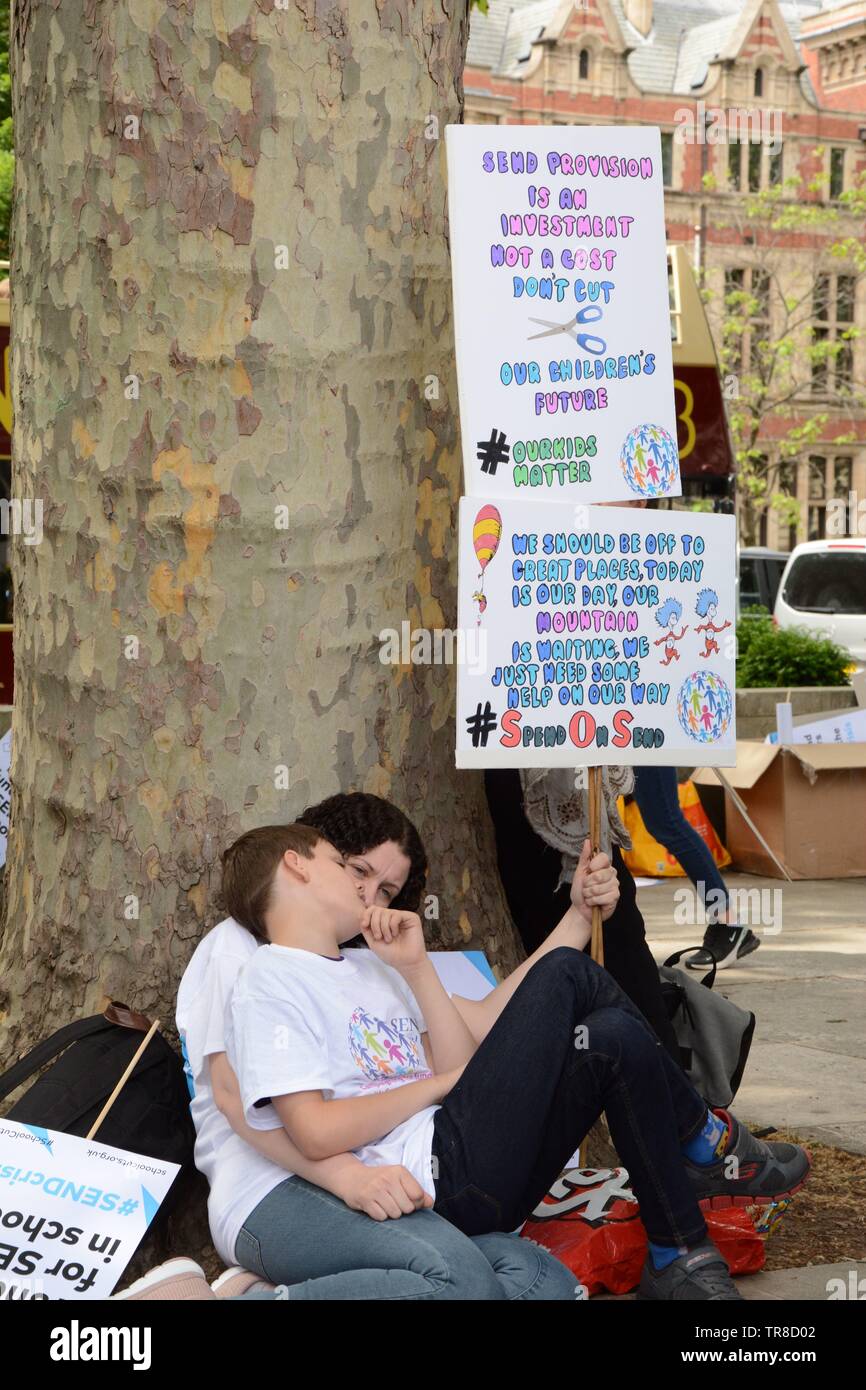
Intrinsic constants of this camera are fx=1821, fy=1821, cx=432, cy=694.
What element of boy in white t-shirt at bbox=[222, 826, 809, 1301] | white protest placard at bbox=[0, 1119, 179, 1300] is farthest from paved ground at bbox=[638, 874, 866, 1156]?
white protest placard at bbox=[0, 1119, 179, 1300]

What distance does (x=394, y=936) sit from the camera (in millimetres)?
3471

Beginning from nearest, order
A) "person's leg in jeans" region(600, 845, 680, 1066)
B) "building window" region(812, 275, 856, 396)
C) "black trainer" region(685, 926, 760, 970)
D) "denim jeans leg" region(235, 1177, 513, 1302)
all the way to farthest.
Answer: "denim jeans leg" region(235, 1177, 513, 1302), "person's leg in jeans" region(600, 845, 680, 1066), "black trainer" region(685, 926, 760, 970), "building window" region(812, 275, 856, 396)

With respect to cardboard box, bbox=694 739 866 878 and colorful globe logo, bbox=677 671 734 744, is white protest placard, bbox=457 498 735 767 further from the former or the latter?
cardboard box, bbox=694 739 866 878

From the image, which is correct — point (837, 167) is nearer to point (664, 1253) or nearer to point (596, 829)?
point (596, 829)

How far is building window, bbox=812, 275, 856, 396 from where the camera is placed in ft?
123

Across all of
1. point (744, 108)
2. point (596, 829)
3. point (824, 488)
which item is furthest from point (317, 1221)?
point (824, 488)

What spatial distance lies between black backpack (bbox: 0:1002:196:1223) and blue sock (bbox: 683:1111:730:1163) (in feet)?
3.40

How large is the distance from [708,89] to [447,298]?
4487 cm

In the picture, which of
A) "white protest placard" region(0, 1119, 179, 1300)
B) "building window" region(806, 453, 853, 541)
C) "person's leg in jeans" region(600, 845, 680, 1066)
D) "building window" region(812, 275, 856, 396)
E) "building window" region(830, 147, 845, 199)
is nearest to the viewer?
"white protest placard" region(0, 1119, 179, 1300)

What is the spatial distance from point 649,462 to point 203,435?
3.34ft

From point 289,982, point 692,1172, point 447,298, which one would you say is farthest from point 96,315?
point 692,1172

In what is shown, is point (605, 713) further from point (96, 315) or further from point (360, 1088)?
point (96, 315)

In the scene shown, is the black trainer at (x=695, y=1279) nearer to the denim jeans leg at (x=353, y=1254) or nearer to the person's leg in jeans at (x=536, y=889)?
the denim jeans leg at (x=353, y=1254)

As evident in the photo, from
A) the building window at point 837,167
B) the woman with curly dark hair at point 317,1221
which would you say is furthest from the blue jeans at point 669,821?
the building window at point 837,167
